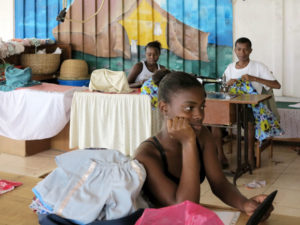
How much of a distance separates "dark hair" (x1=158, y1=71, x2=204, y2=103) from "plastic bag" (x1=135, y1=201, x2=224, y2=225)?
642 mm

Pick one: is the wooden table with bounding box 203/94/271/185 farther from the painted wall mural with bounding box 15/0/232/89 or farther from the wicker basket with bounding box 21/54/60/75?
the wicker basket with bounding box 21/54/60/75

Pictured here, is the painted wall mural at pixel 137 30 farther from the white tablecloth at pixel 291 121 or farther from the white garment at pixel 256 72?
the white garment at pixel 256 72

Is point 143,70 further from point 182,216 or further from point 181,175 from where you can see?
point 182,216

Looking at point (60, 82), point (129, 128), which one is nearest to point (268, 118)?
point (129, 128)

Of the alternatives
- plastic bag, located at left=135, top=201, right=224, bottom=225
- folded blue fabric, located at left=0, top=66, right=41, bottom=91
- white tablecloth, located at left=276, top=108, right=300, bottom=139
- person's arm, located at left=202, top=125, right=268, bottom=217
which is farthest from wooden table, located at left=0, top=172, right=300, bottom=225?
white tablecloth, located at left=276, top=108, right=300, bottom=139

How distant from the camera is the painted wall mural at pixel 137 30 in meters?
6.35

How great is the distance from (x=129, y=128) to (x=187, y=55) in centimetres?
230

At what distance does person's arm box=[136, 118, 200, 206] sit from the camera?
60.7 inches

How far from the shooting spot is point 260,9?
19.8ft

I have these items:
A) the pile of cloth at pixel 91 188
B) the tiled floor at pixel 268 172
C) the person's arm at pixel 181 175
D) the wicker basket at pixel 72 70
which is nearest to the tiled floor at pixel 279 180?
the tiled floor at pixel 268 172

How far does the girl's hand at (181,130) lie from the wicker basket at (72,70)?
18.2ft

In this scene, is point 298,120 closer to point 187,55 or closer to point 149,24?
point 187,55

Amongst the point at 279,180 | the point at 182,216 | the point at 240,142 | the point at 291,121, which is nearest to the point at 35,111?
the point at 240,142

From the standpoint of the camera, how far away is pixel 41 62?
677 cm
